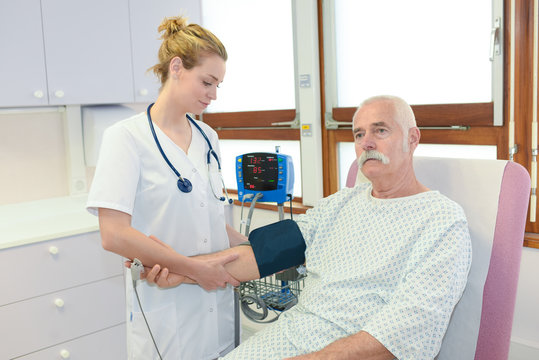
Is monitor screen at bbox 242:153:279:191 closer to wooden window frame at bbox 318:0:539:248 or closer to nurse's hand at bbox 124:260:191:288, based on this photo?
nurse's hand at bbox 124:260:191:288

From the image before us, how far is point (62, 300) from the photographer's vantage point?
2283mm

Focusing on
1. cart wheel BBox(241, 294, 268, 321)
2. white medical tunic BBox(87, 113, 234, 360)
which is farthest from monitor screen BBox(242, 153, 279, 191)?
cart wheel BBox(241, 294, 268, 321)

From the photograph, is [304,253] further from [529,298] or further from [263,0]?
[263,0]

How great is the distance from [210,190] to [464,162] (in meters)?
0.75

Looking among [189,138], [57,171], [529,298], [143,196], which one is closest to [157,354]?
[143,196]

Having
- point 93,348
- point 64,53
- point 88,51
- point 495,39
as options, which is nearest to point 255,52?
point 88,51

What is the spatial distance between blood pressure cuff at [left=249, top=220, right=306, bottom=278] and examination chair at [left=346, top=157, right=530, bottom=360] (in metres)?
0.48

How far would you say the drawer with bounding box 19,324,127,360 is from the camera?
2274 millimetres

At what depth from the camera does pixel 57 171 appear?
281 centimetres

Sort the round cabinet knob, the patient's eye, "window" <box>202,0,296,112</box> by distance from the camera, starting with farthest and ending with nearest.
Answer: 1. "window" <box>202,0,296,112</box>
2. the round cabinet knob
3. the patient's eye

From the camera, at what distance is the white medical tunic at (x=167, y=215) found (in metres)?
1.43

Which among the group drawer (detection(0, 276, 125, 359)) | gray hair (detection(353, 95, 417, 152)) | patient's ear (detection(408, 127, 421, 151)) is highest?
gray hair (detection(353, 95, 417, 152))

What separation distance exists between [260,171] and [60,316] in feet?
3.68

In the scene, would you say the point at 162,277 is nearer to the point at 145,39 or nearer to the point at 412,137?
the point at 412,137
